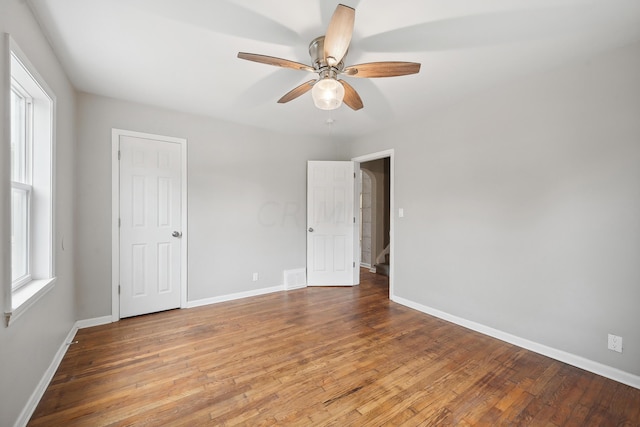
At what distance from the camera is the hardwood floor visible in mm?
1655

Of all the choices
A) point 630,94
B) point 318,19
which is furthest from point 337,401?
point 630,94

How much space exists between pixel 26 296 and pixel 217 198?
216cm

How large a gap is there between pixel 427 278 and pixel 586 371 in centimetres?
150

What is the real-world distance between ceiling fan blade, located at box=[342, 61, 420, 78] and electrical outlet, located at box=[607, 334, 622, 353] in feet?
7.89

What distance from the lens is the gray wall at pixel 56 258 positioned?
4.44 feet

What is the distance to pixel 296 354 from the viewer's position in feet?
7.72

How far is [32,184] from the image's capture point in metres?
1.95

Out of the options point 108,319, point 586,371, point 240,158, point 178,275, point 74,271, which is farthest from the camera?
point 240,158

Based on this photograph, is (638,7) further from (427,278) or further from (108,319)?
(108,319)

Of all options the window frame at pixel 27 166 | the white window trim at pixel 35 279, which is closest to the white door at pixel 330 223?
the white window trim at pixel 35 279

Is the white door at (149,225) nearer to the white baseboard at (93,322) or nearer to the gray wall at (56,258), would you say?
the white baseboard at (93,322)

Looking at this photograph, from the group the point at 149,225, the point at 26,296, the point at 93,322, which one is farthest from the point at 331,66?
the point at 93,322

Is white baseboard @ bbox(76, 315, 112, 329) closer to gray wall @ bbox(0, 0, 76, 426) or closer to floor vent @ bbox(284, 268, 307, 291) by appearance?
gray wall @ bbox(0, 0, 76, 426)

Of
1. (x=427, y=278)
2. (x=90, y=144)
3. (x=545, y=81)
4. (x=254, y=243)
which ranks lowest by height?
(x=427, y=278)
